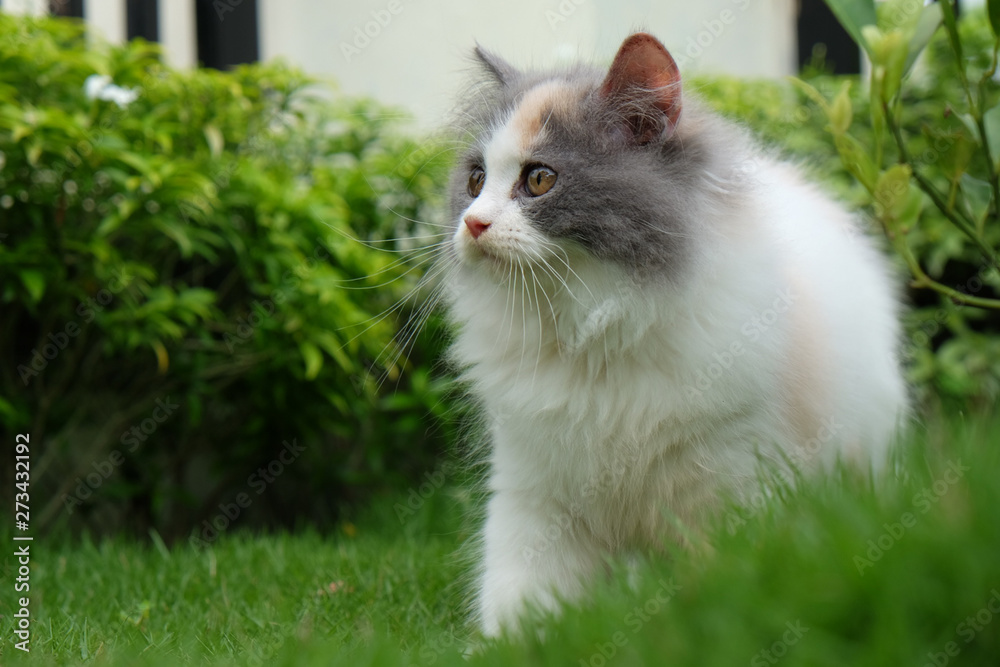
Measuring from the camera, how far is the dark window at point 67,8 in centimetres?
467

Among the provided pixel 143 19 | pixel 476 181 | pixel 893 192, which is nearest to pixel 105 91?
Answer: pixel 143 19

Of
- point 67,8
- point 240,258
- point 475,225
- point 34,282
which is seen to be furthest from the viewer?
point 67,8

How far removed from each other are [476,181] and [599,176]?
0.40 metres

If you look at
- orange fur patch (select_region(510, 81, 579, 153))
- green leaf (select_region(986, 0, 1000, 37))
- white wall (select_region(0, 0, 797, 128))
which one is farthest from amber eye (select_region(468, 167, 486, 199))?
white wall (select_region(0, 0, 797, 128))

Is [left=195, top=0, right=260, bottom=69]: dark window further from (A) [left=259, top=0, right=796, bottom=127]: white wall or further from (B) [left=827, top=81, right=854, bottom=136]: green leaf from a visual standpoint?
(B) [left=827, top=81, right=854, bottom=136]: green leaf

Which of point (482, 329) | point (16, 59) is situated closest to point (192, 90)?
point (16, 59)

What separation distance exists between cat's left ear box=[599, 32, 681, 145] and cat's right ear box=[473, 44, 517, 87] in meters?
0.42

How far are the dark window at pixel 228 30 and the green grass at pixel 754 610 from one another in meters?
3.57

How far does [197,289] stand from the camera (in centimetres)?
352

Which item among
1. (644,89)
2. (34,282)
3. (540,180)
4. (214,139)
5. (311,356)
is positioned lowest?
(311,356)

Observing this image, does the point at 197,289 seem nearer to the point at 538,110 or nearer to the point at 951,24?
the point at 538,110

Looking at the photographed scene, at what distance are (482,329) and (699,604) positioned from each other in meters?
1.10

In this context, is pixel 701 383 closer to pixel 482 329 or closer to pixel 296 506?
pixel 482 329

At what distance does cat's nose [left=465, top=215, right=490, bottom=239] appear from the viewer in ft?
6.56
